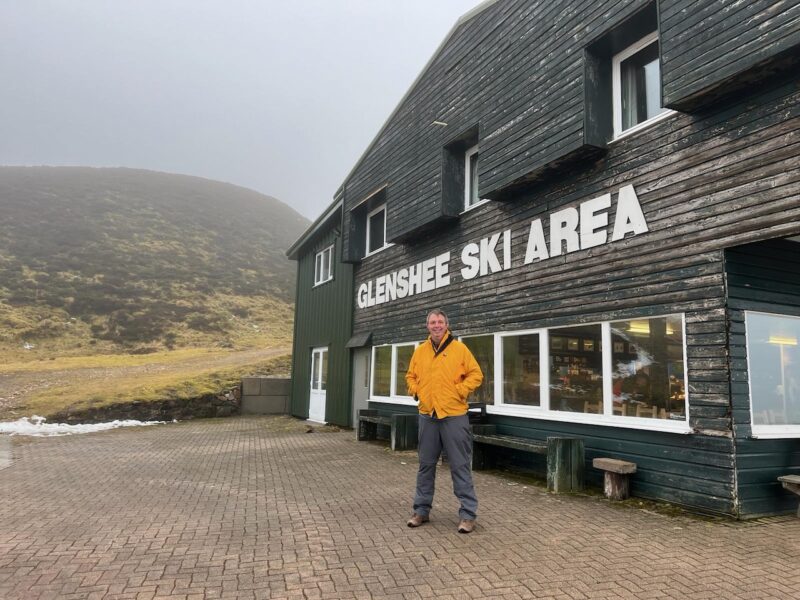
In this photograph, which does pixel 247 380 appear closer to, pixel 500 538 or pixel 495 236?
pixel 495 236

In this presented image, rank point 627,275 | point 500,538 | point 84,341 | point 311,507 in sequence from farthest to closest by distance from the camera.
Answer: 1. point 84,341
2. point 627,275
3. point 311,507
4. point 500,538

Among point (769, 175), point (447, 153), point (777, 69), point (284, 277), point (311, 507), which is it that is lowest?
point (311, 507)

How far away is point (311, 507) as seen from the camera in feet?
19.2

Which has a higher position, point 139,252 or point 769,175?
point 139,252

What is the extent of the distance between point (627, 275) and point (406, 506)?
3650mm

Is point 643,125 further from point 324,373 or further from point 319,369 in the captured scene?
point 319,369

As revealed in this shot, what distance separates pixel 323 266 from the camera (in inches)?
688

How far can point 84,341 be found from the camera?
3222cm

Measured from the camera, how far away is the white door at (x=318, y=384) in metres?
16.4

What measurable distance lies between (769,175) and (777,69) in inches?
38.1

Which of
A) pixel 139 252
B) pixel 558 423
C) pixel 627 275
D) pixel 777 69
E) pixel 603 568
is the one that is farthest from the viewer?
pixel 139 252

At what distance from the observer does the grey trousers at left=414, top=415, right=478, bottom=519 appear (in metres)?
4.93

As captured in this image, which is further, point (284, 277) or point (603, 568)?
point (284, 277)

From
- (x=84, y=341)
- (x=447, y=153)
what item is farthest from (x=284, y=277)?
(x=447, y=153)
